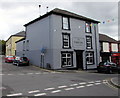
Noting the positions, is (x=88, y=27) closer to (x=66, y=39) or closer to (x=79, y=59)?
(x=66, y=39)

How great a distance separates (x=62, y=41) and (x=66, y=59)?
2838 mm

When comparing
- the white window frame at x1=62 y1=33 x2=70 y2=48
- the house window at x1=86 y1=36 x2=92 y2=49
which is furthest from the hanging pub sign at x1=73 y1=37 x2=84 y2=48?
the house window at x1=86 y1=36 x2=92 y2=49

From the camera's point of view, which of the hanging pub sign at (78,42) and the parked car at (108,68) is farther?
the hanging pub sign at (78,42)

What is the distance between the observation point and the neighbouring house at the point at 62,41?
1898cm

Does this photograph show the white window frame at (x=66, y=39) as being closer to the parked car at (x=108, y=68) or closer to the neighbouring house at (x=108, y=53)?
the parked car at (x=108, y=68)

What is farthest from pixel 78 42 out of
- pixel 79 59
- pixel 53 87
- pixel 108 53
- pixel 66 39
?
pixel 53 87

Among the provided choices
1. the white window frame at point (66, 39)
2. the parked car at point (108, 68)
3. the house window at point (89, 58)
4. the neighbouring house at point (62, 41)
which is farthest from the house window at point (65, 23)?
the parked car at point (108, 68)

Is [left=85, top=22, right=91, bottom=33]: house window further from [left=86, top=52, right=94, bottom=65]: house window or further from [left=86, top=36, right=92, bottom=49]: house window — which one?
[left=86, top=52, right=94, bottom=65]: house window

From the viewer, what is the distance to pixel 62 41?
19672 millimetres

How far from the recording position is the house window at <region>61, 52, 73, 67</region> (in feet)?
64.1

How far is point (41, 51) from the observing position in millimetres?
20469

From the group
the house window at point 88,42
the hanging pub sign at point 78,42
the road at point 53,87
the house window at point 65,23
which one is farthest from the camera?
the house window at point 88,42

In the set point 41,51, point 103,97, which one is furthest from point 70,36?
point 103,97

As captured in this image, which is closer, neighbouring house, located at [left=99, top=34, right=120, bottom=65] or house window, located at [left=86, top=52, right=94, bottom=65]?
house window, located at [left=86, top=52, right=94, bottom=65]
